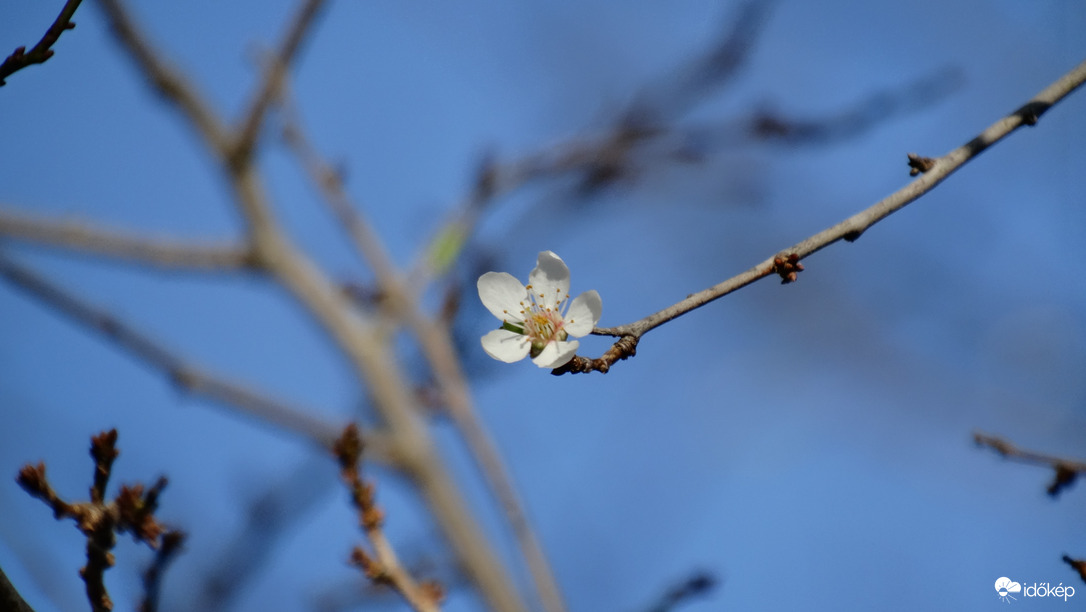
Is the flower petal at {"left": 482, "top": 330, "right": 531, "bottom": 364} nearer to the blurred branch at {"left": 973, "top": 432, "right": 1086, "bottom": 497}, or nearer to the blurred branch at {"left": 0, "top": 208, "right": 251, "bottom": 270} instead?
the blurred branch at {"left": 973, "top": 432, "right": 1086, "bottom": 497}

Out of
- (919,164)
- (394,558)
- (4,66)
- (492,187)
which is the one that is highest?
(492,187)

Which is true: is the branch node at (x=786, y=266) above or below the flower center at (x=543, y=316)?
below

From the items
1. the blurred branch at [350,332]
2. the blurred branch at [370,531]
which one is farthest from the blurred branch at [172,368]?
the blurred branch at [370,531]

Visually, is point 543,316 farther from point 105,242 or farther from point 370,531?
point 105,242

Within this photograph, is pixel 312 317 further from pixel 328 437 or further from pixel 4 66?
pixel 4 66

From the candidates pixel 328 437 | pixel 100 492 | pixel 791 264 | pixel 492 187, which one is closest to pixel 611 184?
pixel 492 187

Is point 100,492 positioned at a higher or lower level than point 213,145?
lower

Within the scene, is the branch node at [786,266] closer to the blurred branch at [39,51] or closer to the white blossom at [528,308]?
the white blossom at [528,308]
